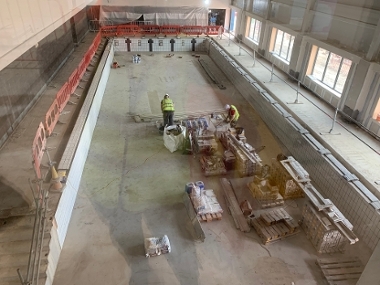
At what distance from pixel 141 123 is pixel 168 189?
376 cm

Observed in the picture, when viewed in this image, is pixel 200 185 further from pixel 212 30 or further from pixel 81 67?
pixel 212 30

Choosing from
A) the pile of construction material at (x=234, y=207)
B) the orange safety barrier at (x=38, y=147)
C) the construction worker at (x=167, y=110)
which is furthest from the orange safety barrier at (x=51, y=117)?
the pile of construction material at (x=234, y=207)

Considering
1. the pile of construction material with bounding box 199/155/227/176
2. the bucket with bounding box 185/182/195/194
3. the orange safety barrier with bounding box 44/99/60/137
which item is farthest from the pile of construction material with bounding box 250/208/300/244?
the orange safety barrier with bounding box 44/99/60/137

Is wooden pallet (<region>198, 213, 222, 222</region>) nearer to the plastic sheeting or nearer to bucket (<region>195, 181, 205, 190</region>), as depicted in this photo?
bucket (<region>195, 181, 205, 190</region>)

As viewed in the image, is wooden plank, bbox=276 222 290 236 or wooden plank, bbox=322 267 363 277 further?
wooden plank, bbox=276 222 290 236

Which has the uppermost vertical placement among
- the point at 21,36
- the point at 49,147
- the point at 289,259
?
the point at 21,36

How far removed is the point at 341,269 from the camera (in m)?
5.58

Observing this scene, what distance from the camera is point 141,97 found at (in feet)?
41.5

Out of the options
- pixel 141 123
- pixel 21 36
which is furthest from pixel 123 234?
pixel 141 123

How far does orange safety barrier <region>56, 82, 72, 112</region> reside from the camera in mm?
9070

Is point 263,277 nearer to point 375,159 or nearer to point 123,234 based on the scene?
point 123,234

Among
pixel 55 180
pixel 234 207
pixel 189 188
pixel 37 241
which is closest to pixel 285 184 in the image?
pixel 234 207

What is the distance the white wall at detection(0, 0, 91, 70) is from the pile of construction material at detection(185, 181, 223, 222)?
4375mm

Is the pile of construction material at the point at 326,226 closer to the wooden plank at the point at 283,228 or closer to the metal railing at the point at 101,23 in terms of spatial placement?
the wooden plank at the point at 283,228
